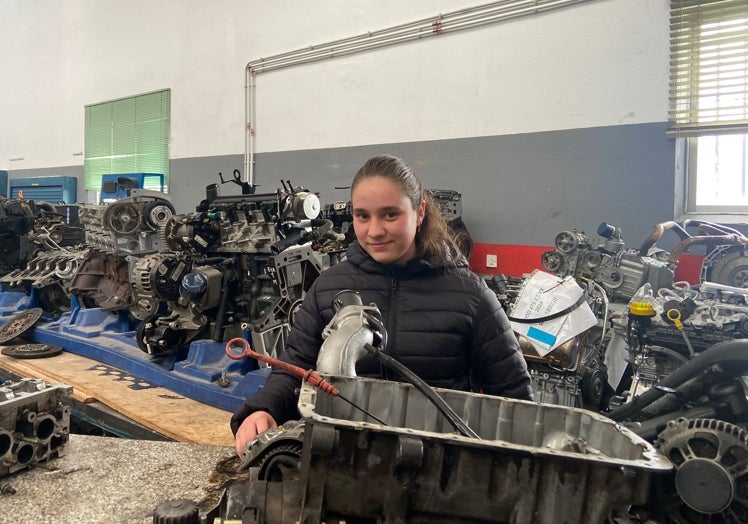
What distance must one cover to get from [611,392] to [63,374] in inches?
109

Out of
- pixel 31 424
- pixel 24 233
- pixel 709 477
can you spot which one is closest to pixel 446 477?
pixel 709 477

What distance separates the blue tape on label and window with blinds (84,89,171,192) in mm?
5207

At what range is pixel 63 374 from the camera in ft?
8.97

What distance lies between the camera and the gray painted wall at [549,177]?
323 cm

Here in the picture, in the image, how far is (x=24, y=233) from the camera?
409 cm

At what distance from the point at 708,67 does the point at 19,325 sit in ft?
15.0

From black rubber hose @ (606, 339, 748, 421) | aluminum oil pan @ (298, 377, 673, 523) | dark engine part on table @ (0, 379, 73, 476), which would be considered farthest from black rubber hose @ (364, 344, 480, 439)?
dark engine part on table @ (0, 379, 73, 476)

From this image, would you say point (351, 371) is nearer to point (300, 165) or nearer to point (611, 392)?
point (611, 392)

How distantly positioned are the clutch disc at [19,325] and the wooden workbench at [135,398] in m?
0.34

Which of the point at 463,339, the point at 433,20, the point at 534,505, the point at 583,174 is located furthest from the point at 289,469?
the point at 433,20

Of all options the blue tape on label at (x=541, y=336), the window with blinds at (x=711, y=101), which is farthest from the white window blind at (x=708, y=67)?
the blue tape on label at (x=541, y=336)

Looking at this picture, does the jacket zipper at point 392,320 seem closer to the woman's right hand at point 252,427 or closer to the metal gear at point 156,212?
the woman's right hand at point 252,427

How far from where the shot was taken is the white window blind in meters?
2.94

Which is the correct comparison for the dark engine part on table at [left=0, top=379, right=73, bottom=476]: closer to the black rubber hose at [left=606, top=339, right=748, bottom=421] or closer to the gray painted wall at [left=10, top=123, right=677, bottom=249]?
the black rubber hose at [left=606, top=339, right=748, bottom=421]
